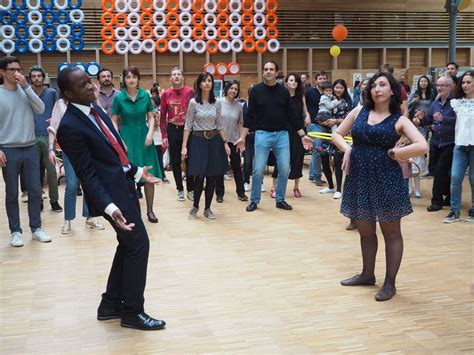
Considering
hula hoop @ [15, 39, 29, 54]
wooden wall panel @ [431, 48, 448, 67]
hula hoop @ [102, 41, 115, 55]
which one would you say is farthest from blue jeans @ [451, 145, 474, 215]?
wooden wall panel @ [431, 48, 448, 67]

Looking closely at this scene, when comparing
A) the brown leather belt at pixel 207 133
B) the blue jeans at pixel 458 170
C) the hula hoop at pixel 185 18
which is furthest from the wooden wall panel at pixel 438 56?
the brown leather belt at pixel 207 133

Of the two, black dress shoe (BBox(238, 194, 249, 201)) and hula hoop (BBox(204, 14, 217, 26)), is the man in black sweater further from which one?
hula hoop (BBox(204, 14, 217, 26))

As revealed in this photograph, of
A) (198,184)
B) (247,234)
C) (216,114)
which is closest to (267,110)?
(216,114)

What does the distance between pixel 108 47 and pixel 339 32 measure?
20.1ft

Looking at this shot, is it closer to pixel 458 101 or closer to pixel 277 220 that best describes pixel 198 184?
pixel 277 220

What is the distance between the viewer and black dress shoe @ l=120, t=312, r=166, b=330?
3.46 m

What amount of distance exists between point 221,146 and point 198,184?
0.51m

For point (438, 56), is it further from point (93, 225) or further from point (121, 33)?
point (93, 225)

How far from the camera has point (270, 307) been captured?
3801 mm

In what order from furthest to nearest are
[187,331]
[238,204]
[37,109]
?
[238,204] < [37,109] < [187,331]

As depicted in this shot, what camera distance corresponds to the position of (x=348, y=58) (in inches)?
647

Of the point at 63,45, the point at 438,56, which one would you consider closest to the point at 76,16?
the point at 63,45

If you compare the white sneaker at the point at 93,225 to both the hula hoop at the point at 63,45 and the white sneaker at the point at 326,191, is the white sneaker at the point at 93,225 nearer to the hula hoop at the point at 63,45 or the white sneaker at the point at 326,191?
the white sneaker at the point at 326,191

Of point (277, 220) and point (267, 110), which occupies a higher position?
point (267, 110)
